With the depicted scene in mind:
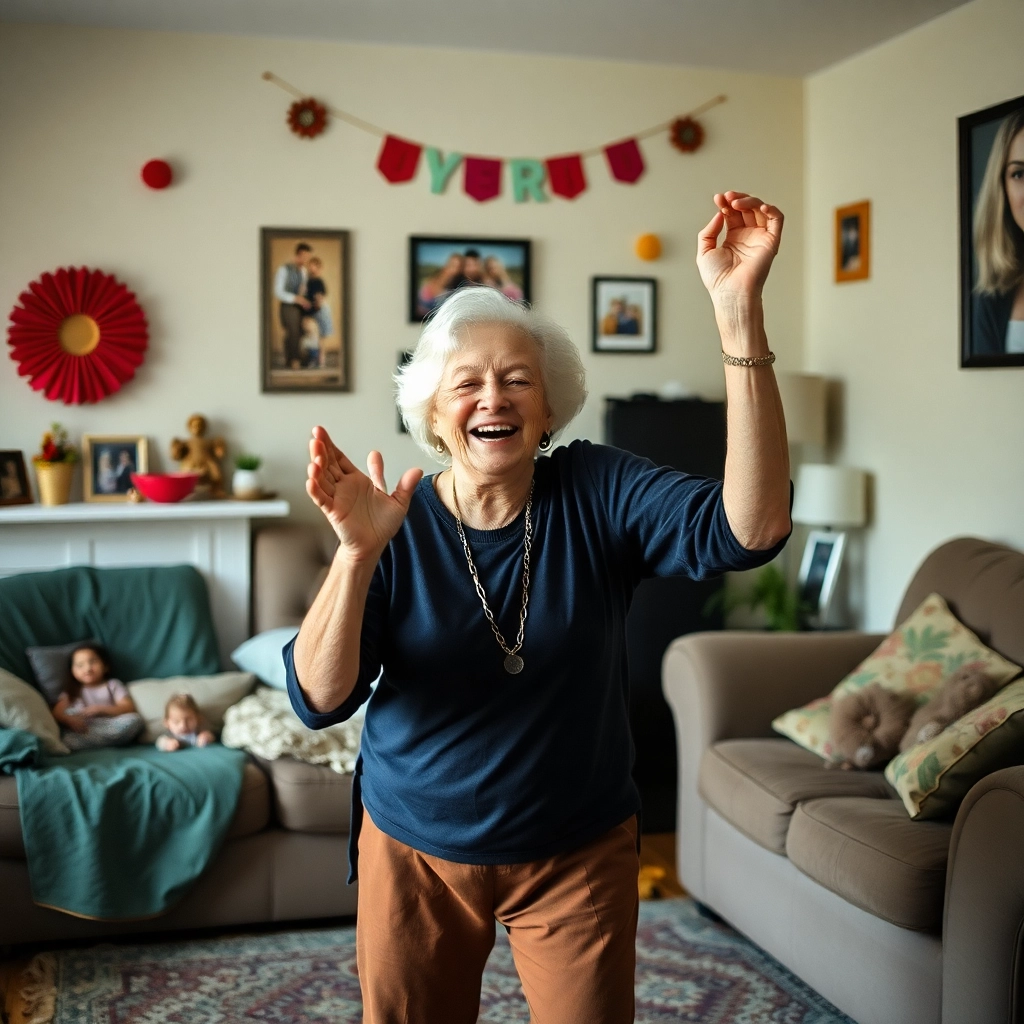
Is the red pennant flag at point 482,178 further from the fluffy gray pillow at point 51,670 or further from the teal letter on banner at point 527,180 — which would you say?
the fluffy gray pillow at point 51,670

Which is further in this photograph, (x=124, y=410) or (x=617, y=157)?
(x=617, y=157)

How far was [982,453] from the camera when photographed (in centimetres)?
340

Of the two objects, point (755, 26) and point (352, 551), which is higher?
point (755, 26)

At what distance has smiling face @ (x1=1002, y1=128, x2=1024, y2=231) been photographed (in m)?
3.17

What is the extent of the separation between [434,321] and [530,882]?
0.74 m

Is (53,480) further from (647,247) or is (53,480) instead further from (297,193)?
(647,247)

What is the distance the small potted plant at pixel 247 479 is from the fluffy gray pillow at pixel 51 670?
776mm

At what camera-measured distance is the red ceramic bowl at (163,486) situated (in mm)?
3605

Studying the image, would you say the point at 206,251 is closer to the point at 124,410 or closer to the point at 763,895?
the point at 124,410

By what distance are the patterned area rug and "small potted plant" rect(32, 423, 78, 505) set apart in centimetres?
142

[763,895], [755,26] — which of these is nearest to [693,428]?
[755,26]

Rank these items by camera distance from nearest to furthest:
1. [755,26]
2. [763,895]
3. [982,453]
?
[763,895]
[982,453]
[755,26]

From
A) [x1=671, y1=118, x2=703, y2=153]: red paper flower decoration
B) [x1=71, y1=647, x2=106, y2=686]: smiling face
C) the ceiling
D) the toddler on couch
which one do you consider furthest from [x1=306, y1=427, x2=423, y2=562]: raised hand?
[x1=671, y1=118, x2=703, y2=153]: red paper flower decoration

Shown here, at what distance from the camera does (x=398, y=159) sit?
3.95 meters
